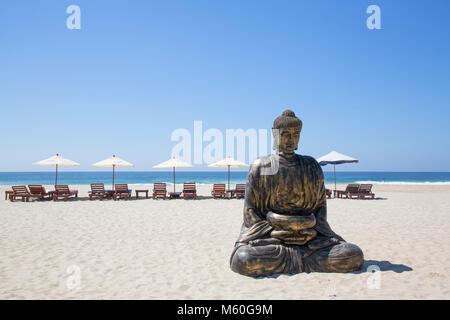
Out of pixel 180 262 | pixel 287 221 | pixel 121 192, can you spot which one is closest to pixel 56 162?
pixel 121 192

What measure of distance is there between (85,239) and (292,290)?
4.92 metres

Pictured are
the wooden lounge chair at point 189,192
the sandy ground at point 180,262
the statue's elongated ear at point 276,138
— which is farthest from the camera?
the wooden lounge chair at point 189,192

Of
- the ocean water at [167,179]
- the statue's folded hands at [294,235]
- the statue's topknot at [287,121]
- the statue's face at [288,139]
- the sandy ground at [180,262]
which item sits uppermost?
the statue's topknot at [287,121]

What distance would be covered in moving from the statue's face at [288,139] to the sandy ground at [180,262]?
1.97m

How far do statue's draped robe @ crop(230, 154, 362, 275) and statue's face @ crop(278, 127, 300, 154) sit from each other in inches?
6.2

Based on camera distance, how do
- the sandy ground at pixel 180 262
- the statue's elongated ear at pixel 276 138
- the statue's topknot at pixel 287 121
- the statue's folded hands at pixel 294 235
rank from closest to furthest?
the sandy ground at pixel 180 262, the statue's folded hands at pixel 294 235, the statue's topknot at pixel 287 121, the statue's elongated ear at pixel 276 138

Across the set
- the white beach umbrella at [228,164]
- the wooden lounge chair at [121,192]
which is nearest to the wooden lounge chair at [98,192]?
the wooden lounge chair at [121,192]

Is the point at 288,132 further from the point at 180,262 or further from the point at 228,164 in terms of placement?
the point at 228,164

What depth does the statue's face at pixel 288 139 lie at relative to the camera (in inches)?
176

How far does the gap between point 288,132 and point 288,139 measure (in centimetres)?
12

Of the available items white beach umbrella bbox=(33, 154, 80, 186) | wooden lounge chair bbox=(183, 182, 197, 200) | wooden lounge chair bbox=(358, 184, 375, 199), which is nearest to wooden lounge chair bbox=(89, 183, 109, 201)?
white beach umbrella bbox=(33, 154, 80, 186)

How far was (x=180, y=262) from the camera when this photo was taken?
465cm

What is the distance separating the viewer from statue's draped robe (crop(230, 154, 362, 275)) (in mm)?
4008

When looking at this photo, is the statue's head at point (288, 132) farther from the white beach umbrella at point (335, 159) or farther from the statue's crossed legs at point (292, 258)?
the white beach umbrella at point (335, 159)
